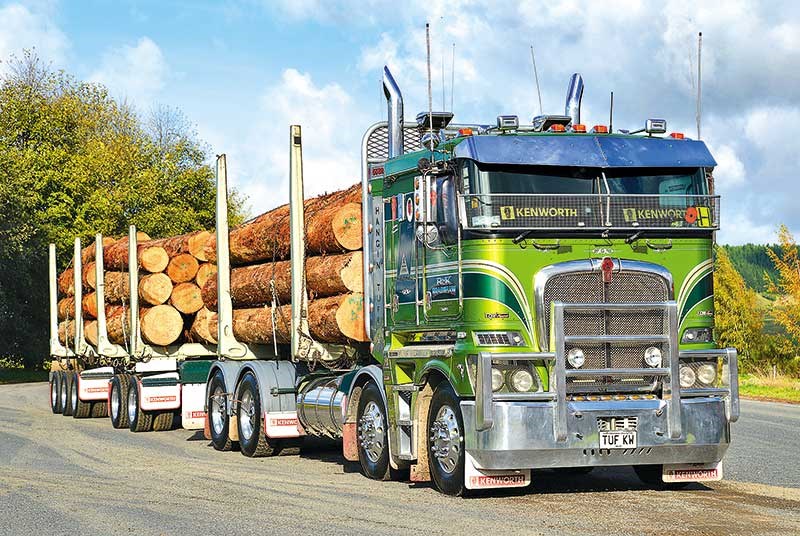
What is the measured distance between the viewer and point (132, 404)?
2195 cm

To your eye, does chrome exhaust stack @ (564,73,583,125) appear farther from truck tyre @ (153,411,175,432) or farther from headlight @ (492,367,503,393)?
truck tyre @ (153,411,175,432)

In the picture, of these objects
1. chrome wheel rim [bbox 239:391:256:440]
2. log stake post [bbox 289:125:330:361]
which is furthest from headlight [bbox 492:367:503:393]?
chrome wheel rim [bbox 239:391:256:440]

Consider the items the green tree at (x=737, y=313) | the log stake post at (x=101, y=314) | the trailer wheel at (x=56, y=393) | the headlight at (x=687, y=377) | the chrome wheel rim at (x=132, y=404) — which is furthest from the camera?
the green tree at (x=737, y=313)

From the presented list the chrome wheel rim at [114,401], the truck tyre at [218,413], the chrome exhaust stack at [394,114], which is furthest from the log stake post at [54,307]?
the chrome exhaust stack at [394,114]

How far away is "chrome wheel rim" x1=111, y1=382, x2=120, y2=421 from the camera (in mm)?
22828

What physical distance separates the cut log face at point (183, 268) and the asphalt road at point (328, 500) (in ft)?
16.9

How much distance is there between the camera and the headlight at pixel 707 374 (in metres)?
11.4

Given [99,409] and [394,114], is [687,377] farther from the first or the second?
[99,409]

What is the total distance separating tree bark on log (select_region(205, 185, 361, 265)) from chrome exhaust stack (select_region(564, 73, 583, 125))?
250cm

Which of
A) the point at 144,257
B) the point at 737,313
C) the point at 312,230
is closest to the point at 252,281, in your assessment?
the point at 312,230

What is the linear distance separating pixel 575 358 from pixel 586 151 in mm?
1869

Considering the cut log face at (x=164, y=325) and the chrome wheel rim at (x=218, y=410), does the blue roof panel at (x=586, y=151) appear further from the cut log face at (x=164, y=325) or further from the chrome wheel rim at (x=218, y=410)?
the cut log face at (x=164, y=325)

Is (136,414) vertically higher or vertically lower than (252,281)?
lower

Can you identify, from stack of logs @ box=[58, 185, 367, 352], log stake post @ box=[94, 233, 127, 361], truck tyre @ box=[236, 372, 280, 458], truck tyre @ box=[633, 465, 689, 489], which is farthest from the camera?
log stake post @ box=[94, 233, 127, 361]
